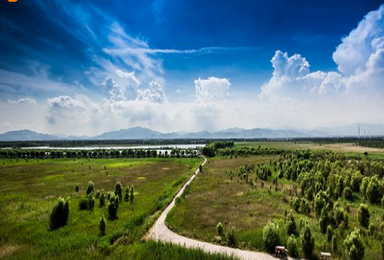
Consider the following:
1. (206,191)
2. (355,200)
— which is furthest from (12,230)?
(355,200)

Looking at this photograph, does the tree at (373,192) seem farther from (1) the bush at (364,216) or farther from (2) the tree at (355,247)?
(2) the tree at (355,247)

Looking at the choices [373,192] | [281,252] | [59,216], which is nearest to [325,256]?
[281,252]

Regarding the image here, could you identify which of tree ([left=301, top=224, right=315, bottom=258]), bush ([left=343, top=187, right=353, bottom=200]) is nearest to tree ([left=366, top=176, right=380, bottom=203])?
bush ([left=343, top=187, right=353, bottom=200])

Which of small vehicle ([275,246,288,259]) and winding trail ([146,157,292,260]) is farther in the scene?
winding trail ([146,157,292,260])

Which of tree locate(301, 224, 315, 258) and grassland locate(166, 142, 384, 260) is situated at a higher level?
tree locate(301, 224, 315, 258)

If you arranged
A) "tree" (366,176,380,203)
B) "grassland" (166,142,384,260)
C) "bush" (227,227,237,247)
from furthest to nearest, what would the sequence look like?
"tree" (366,176,380,203)
"grassland" (166,142,384,260)
"bush" (227,227,237,247)

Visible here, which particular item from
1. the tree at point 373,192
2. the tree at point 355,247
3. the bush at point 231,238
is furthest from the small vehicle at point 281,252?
the tree at point 373,192

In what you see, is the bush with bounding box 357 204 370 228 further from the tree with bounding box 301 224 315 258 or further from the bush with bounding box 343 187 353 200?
the bush with bounding box 343 187 353 200

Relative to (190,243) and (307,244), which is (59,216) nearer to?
(190,243)
